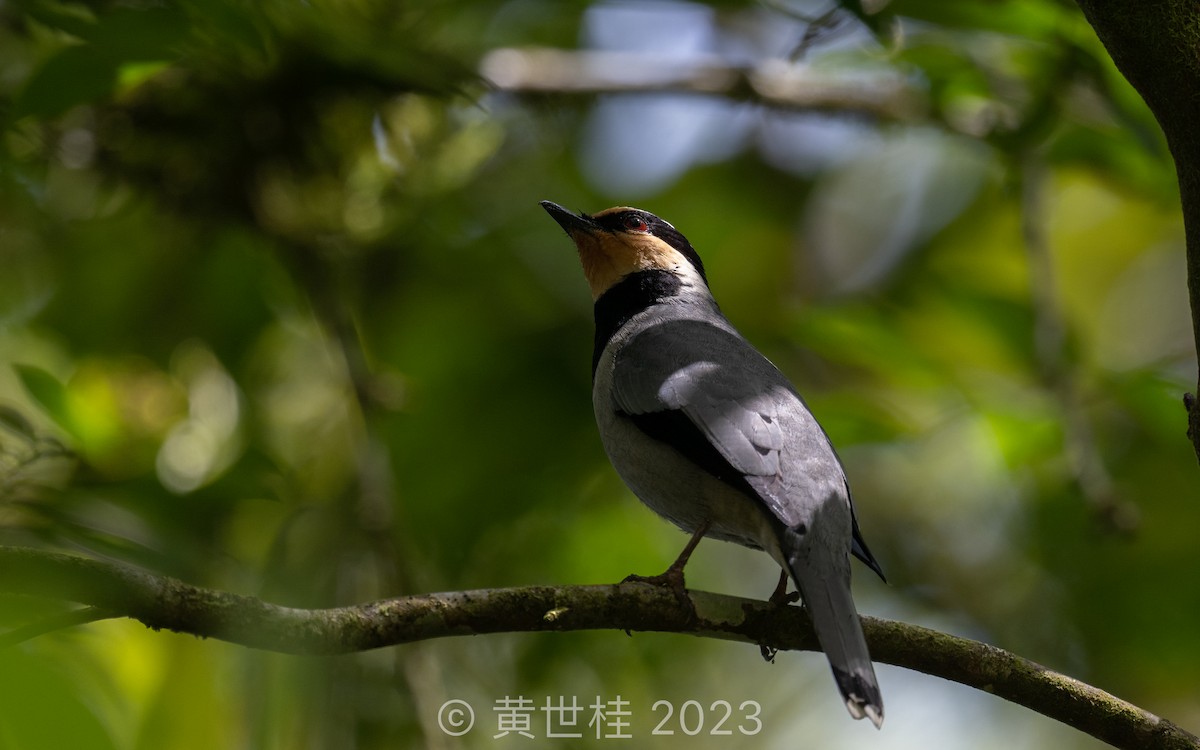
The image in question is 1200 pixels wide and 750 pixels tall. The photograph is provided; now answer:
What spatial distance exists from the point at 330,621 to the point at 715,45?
6.68m

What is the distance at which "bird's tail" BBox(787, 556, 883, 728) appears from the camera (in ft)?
9.51

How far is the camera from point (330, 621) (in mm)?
2760

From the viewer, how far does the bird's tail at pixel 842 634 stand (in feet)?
9.51

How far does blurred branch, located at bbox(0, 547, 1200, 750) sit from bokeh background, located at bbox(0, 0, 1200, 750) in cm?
72

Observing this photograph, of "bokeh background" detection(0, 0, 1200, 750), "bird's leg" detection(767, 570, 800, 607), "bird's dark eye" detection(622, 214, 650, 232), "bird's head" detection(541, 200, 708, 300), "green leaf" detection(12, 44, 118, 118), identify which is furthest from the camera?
"bird's dark eye" detection(622, 214, 650, 232)

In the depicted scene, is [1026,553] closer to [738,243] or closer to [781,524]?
[738,243]

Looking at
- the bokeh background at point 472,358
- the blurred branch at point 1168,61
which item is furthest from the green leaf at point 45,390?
the blurred branch at point 1168,61

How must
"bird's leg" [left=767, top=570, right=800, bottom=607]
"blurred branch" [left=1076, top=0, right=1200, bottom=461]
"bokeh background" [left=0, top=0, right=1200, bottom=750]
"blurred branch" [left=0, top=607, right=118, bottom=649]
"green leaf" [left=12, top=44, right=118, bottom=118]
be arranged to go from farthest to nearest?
"bokeh background" [left=0, top=0, right=1200, bottom=750] → "bird's leg" [left=767, top=570, right=800, bottom=607] → "green leaf" [left=12, top=44, right=118, bottom=118] → "blurred branch" [left=1076, top=0, right=1200, bottom=461] → "blurred branch" [left=0, top=607, right=118, bottom=649]

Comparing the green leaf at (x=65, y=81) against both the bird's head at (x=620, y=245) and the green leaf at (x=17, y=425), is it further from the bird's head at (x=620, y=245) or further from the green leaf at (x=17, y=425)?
the bird's head at (x=620, y=245)

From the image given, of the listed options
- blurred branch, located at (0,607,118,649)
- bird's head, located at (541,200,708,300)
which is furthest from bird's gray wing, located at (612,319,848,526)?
blurred branch, located at (0,607,118,649)

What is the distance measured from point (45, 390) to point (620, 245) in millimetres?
2649

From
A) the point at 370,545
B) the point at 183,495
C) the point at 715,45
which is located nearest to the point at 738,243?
the point at 715,45

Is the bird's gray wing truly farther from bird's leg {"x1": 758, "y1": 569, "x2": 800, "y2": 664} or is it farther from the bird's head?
the bird's head

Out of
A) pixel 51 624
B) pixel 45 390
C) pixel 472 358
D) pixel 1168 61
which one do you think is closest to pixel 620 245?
pixel 472 358
